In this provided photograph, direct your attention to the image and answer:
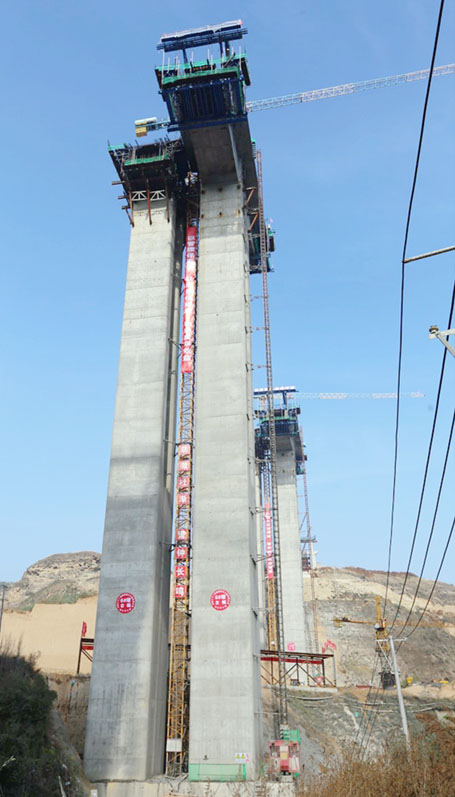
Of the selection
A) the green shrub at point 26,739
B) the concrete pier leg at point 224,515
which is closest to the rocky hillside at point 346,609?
the concrete pier leg at point 224,515

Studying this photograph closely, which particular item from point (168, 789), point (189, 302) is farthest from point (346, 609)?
point (168, 789)

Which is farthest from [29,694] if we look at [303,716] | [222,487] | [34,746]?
[303,716]

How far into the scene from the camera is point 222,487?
141 ft

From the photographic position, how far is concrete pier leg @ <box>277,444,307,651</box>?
3211 inches

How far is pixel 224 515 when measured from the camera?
42344 mm

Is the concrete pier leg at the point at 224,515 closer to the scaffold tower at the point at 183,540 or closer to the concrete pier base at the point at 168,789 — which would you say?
the concrete pier base at the point at 168,789

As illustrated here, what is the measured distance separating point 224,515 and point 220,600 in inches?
225

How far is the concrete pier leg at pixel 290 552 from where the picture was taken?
81.6 metres

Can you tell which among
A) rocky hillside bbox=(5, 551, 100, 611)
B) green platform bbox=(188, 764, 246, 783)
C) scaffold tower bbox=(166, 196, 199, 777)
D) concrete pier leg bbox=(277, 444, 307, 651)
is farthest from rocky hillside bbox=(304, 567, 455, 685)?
green platform bbox=(188, 764, 246, 783)

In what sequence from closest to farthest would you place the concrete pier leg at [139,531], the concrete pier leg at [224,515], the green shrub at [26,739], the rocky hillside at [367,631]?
1. the green shrub at [26,739]
2. the concrete pier leg at [139,531]
3. the concrete pier leg at [224,515]
4. the rocky hillside at [367,631]

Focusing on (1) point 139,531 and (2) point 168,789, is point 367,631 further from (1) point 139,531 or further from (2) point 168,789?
(1) point 139,531

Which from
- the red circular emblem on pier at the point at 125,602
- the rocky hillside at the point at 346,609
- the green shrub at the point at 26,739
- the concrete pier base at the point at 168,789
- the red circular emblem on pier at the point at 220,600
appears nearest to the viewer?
the green shrub at the point at 26,739

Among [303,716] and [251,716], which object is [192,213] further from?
[303,716]

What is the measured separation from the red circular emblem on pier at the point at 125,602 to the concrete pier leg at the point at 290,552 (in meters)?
46.2
